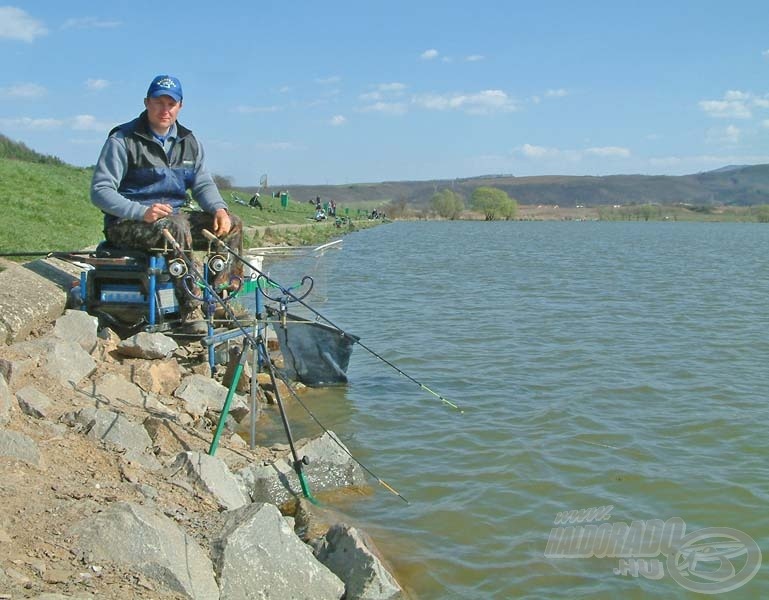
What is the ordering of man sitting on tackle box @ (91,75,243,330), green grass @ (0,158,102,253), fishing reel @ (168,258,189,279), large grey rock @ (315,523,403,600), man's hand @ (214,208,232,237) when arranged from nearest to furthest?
large grey rock @ (315,523,403,600) → man sitting on tackle box @ (91,75,243,330) → fishing reel @ (168,258,189,279) → man's hand @ (214,208,232,237) → green grass @ (0,158,102,253)

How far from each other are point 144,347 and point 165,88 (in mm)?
2447

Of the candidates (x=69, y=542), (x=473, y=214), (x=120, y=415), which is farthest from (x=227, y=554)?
(x=473, y=214)

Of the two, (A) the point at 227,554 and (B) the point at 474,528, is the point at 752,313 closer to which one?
(B) the point at 474,528

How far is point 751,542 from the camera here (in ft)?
19.9

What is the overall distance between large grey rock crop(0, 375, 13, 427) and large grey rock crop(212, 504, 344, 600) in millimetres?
1584

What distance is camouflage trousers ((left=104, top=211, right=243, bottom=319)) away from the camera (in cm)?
815

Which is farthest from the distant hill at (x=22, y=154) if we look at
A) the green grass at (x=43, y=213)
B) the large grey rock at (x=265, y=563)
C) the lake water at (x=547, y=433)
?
the large grey rock at (x=265, y=563)

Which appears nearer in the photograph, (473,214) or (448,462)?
(448,462)

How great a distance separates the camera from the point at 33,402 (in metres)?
5.63

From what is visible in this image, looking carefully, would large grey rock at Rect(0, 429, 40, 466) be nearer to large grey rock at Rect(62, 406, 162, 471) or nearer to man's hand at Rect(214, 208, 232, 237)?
large grey rock at Rect(62, 406, 162, 471)

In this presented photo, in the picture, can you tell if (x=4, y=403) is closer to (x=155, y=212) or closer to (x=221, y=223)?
(x=155, y=212)

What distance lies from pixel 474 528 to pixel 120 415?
2743 mm

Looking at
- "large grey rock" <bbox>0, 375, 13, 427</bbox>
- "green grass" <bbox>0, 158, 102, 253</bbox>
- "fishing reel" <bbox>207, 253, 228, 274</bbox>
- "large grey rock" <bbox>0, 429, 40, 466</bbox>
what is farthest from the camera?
"green grass" <bbox>0, 158, 102, 253</bbox>

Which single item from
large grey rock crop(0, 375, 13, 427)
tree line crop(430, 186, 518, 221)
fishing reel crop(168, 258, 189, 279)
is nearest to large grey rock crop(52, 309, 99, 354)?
fishing reel crop(168, 258, 189, 279)
